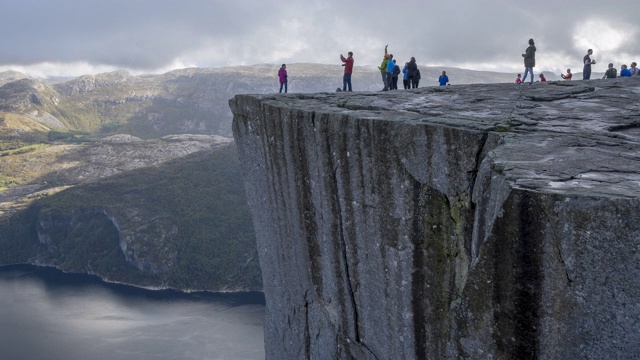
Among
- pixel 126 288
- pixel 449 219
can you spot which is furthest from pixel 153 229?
pixel 449 219

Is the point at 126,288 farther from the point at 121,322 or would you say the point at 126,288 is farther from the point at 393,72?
the point at 393,72

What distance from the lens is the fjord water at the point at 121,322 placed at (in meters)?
68.6

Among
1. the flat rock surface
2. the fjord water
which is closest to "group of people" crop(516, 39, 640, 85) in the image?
the flat rock surface

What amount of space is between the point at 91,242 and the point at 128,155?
57.9 meters

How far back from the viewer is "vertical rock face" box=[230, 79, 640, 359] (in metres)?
4.65

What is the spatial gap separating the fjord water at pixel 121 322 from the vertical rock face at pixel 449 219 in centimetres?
5872

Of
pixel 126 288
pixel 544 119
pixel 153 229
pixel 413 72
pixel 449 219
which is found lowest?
pixel 126 288

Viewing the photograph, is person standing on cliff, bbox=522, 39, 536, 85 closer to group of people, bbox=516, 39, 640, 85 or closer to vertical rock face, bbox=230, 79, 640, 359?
group of people, bbox=516, 39, 640, 85

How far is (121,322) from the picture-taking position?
81000 mm

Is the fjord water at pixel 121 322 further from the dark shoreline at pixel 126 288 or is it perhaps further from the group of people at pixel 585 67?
the group of people at pixel 585 67

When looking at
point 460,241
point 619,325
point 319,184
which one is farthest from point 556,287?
point 319,184

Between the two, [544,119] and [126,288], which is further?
A: [126,288]

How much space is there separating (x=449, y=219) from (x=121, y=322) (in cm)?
8263

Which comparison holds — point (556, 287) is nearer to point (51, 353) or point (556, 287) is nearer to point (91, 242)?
point (51, 353)
